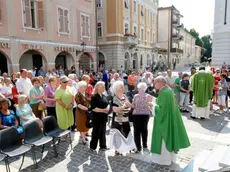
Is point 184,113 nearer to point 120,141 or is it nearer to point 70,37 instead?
point 120,141

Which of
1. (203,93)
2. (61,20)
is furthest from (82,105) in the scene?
(61,20)

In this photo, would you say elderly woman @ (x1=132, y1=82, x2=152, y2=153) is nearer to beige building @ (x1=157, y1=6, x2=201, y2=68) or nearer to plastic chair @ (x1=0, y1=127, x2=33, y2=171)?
plastic chair @ (x1=0, y1=127, x2=33, y2=171)

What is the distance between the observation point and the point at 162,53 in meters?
43.1

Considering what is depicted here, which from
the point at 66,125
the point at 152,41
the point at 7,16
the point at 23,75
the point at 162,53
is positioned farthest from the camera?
the point at 162,53

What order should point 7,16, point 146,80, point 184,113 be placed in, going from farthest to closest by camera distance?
1. point 7,16
2. point 146,80
3. point 184,113

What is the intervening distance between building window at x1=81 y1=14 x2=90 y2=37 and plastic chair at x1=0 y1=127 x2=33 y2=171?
58.2 ft

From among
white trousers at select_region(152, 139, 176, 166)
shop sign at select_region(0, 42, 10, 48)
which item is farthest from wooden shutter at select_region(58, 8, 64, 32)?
white trousers at select_region(152, 139, 176, 166)

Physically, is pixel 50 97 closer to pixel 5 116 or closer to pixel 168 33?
pixel 5 116

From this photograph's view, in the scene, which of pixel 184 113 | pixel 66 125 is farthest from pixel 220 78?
pixel 66 125

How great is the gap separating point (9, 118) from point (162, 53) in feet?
134

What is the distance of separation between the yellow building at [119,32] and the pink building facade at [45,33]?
3.90 metres

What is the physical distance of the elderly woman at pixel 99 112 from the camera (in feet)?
15.7

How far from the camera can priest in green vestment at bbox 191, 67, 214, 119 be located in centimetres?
771

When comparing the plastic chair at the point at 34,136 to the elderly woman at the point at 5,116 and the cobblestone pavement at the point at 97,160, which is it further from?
the elderly woman at the point at 5,116
